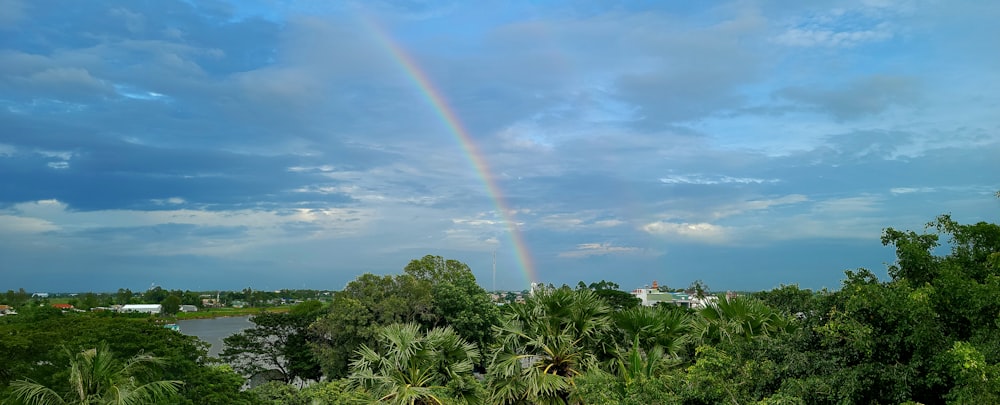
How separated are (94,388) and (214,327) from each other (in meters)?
99.3

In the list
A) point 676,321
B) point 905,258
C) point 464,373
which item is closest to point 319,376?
point 464,373

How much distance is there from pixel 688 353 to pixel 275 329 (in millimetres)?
29469

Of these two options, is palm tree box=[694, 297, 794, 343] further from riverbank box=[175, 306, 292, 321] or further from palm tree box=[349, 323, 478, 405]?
riverbank box=[175, 306, 292, 321]

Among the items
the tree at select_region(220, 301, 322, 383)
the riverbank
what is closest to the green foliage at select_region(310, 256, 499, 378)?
the tree at select_region(220, 301, 322, 383)

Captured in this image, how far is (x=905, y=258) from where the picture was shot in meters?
11.1

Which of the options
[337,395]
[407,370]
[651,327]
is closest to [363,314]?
[337,395]

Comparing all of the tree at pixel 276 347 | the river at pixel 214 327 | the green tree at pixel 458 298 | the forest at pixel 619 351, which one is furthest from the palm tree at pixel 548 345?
the river at pixel 214 327

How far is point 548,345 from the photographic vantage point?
21.4 metres

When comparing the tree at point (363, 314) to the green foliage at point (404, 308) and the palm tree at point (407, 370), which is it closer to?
the green foliage at point (404, 308)

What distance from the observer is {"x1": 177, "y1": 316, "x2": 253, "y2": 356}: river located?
273ft

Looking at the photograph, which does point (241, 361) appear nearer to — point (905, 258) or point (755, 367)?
point (755, 367)

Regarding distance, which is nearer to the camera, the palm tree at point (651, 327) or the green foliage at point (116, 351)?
the green foliage at point (116, 351)

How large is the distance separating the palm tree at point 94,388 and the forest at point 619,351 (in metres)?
0.05

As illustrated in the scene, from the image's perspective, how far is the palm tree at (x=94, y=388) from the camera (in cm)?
1590
